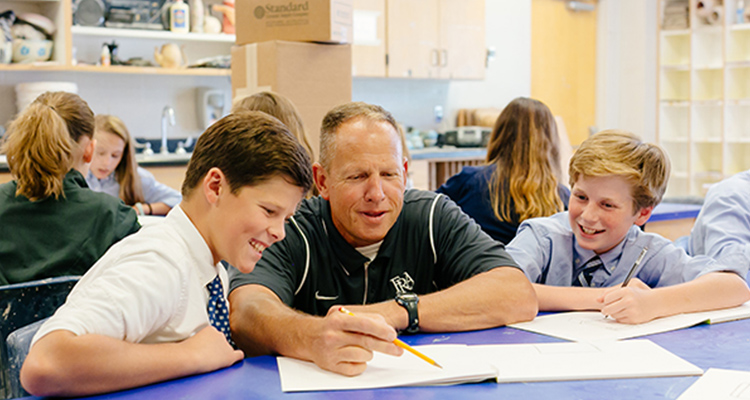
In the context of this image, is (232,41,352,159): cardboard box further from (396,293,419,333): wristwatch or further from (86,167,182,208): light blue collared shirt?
(396,293,419,333): wristwatch

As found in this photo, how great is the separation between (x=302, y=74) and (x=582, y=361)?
6.23ft

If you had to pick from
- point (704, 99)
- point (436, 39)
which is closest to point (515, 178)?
point (436, 39)

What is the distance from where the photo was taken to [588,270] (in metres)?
1.87

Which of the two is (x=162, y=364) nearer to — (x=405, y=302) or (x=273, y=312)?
(x=273, y=312)

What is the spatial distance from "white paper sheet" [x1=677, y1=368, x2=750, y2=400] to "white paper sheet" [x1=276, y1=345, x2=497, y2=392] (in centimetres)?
29

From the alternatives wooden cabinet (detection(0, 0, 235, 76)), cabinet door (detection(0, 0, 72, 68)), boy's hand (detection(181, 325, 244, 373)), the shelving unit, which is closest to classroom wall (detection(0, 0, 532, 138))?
wooden cabinet (detection(0, 0, 235, 76))

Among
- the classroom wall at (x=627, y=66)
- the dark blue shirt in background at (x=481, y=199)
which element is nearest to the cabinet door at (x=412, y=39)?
the classroom wall at (x=627, y=66)

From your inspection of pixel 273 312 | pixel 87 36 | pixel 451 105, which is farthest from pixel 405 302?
pixel 451 105

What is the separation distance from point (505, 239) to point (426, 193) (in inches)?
43.8

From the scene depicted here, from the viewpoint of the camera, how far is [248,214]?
118cm

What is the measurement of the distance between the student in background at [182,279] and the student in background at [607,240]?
725mm

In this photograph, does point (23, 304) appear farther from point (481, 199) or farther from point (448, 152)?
point (448, 152)

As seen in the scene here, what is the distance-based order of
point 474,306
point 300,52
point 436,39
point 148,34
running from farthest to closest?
point 436,39
point 148,34
point 300,52
point 474,306

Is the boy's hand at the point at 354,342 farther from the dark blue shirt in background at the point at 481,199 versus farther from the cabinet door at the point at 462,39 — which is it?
the cabinet door at the point at 462,39
